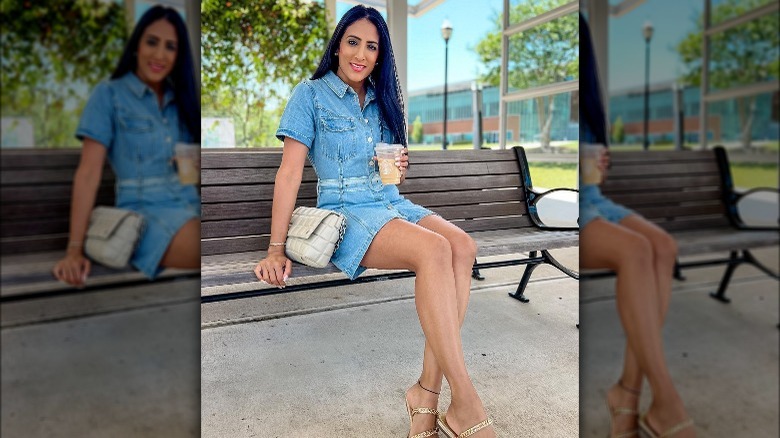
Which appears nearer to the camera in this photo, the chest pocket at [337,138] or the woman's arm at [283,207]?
the woman's arm at [283,207]

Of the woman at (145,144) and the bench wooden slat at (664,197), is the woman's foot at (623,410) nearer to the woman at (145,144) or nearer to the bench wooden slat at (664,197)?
the bench wooden slat at (664,197)

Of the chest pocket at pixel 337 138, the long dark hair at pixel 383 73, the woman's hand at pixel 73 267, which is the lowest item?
the woman's hand at pixel 73 267

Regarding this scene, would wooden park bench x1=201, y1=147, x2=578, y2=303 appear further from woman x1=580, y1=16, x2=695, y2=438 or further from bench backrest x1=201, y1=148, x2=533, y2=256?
woman x1=580, y1=16, x2=695, y2=438

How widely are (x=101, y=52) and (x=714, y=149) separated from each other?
32 cm

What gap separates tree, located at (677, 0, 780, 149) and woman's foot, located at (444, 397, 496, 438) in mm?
1410

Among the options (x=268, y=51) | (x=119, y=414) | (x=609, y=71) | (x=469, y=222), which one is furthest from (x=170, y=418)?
(x=268, y=51)

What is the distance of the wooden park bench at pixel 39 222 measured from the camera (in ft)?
0.99

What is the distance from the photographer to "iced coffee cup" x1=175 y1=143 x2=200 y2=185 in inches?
12.6

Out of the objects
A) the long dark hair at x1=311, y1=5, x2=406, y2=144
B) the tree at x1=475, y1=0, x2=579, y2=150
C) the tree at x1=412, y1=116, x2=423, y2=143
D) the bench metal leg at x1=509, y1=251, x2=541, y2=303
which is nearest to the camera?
Answer: the long dark hair at x1=311, y1=5, x2=406, y2=144

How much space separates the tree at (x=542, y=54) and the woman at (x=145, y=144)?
7274 millimetres

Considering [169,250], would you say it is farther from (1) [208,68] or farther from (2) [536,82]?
(2) [536,82]

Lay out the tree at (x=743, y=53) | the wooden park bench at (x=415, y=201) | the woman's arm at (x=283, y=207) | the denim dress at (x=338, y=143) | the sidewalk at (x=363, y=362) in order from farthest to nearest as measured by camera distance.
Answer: the wooden park bench at (x=415, y=201)
the denim dress at (x=338, y=143)
the woman's arm at (x=283, y=207)
the sidewalk at (x=363, y=362)
the tree at (x=743, y=53)

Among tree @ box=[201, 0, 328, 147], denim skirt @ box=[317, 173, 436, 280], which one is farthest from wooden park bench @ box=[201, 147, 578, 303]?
tree @ box=[201, 0, 328, 147]

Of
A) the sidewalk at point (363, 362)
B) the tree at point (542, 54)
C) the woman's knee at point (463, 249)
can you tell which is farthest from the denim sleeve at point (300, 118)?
the tree at point (542, 54)
